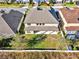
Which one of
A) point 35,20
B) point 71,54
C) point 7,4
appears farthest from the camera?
point 7,4

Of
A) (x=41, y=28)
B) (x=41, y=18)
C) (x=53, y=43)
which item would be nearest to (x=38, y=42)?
(x=53, y=43)

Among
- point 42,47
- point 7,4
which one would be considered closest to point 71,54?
point 42,47

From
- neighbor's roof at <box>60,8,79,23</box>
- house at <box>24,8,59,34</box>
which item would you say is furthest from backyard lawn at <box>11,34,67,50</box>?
neighbor's roof at <box>60,8,79,23</box>

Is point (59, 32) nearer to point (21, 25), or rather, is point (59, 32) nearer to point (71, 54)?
point (21, 25)

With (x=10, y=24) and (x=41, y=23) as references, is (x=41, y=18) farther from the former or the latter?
(x=10, y=24)

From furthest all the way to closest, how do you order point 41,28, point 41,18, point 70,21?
point 70,21
point 41,18
point 41,28

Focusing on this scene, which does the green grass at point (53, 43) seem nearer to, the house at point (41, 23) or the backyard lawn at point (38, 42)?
the backyard lawn at point (38, 42)

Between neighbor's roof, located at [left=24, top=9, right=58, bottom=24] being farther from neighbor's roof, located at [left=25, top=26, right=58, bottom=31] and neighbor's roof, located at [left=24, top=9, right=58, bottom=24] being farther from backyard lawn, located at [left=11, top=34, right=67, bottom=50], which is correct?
backyard lawn, located at [left=11, top=34, right=67, bottom=50]
